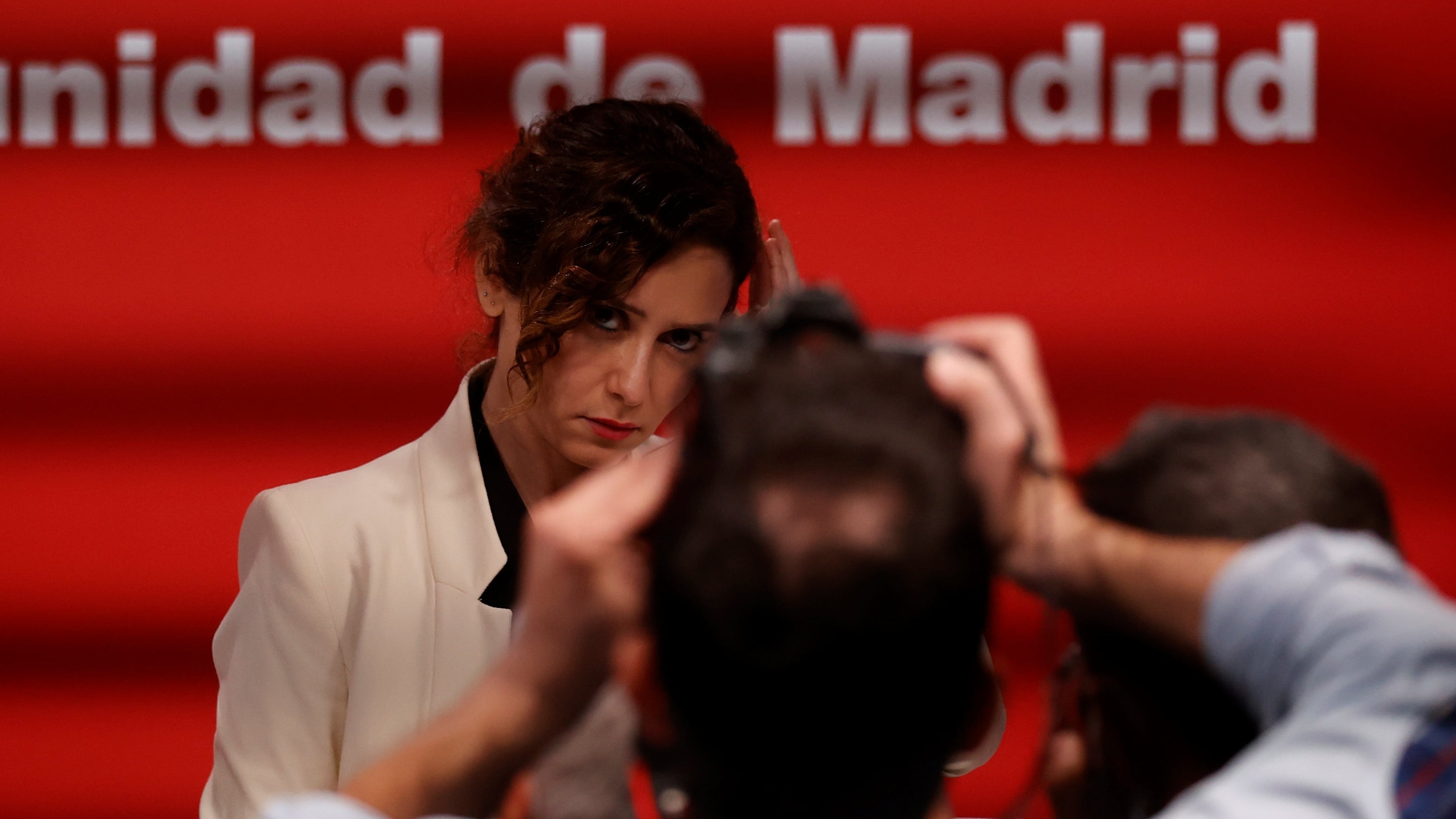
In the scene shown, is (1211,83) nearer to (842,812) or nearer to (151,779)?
(842,812)

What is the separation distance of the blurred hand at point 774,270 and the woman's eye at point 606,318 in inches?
8.7

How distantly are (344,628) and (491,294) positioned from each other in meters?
0.44

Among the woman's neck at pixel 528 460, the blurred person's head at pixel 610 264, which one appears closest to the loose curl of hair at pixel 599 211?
the blurred person's head at pixel 610 264

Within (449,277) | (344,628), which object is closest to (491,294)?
(344,628)

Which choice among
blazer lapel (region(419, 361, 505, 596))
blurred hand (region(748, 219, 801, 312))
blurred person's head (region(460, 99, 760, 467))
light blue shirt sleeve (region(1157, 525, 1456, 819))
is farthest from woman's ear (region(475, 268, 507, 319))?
light blue shirt sleeve (region(1157, 525, 1456, 819))

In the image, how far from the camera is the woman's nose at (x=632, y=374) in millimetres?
1549

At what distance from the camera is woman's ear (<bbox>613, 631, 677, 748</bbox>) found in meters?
0.66

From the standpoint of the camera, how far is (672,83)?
2.25 metres

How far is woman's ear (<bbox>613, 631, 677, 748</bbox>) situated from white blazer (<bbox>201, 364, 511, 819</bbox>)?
2.80 ft

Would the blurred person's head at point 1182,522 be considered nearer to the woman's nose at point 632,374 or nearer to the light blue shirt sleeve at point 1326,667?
the light blue shirt sleeve at point 1326,667

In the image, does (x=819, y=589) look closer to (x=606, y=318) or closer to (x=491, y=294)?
(x=606, y=318)

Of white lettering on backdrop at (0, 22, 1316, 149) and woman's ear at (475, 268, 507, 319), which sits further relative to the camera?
white lettering on backdrop at (0, 22, 1316, 149)

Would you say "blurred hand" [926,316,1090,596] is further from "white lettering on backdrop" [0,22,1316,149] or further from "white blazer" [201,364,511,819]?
"white lettering on backdrop" [0,22,1316,149]

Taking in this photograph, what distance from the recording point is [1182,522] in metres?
0.70
